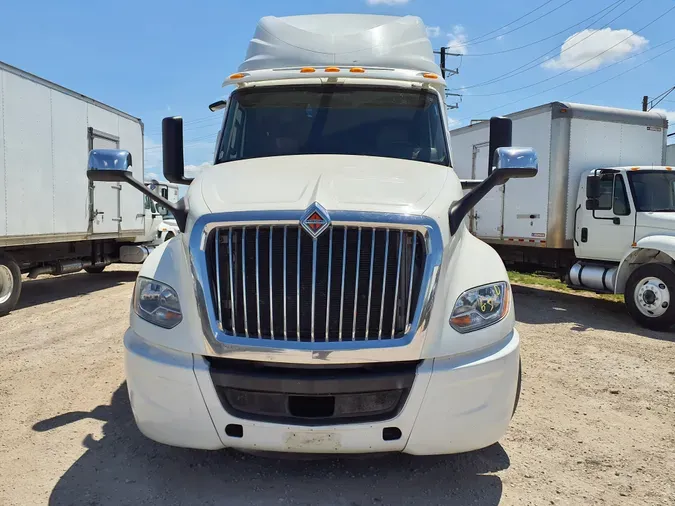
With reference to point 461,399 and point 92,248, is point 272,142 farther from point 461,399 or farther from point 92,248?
point 92,248

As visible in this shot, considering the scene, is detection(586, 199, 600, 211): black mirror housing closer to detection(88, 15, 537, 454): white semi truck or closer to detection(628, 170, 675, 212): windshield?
detection(628, 170, 675, 212): windshield

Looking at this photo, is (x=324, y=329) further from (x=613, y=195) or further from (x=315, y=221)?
(x=613, y=195)

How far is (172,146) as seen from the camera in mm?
4727

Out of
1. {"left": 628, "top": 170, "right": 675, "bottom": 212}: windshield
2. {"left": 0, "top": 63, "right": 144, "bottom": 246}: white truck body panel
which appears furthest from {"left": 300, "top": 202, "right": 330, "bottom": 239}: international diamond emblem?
{"left": 628, "top": 170, "right": 675, "bottom": 212}: windshield

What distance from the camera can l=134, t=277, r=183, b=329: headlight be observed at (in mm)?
3031

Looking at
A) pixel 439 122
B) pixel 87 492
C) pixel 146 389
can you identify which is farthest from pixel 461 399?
pixel 439 122

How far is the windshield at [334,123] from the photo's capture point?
14.2 feet

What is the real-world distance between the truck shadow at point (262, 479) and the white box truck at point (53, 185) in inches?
241

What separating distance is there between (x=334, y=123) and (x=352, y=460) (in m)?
2.58

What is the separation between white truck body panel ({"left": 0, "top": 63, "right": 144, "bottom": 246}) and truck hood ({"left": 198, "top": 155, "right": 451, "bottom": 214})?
19.0 feet

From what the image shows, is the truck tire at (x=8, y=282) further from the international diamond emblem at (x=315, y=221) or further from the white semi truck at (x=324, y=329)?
the international diamond emblem at (x=315, y=221)

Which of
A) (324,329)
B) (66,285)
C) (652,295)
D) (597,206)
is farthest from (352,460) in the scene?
(66,285)

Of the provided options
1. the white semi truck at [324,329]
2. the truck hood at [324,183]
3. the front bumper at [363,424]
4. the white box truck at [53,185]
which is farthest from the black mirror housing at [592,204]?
the white box truck at [53,185]

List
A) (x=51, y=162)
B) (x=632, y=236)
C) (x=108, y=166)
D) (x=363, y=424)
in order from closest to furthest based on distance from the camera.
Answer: (x=363, y=424), (x=108, y=166), (x=632, y=236), (x=51, y=162)
